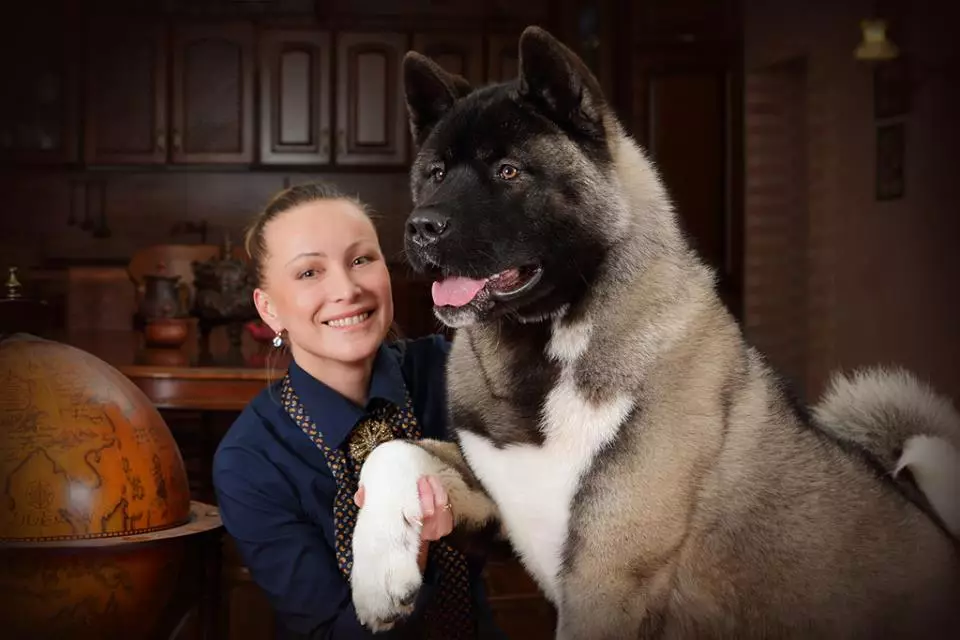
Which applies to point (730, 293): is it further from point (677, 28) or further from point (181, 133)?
point (181, 133)

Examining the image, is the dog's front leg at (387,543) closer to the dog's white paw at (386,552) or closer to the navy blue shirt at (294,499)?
the dog's white paw at (386,552)

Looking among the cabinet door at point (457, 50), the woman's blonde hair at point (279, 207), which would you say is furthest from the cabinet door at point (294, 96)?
the woman's blonde hair at point (279, 207)

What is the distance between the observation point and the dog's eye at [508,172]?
1.39 m

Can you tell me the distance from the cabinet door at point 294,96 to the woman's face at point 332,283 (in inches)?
132

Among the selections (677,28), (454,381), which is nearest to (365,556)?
(454,381)

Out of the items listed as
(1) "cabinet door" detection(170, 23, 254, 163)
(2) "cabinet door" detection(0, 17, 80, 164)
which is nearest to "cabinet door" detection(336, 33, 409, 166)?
(1) "cabinet door" detection(170, 23, 254, 163)

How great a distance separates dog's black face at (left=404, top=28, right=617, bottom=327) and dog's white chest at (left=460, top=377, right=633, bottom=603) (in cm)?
15

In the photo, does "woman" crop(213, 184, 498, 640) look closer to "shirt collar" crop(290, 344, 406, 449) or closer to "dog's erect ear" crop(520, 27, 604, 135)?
"shirt collar" crop(290, 344, 406, 449)

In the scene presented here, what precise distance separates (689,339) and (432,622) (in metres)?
0.65

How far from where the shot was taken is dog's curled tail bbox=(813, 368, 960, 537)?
1.55 meters

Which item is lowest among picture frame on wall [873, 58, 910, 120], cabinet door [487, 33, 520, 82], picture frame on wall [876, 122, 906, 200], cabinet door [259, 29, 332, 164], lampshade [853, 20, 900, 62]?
picture frame on wall [876, 122, 906, 200]

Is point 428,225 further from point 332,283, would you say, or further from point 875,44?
point 875,44

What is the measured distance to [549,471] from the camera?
1417mm

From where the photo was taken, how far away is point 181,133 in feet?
19.9
